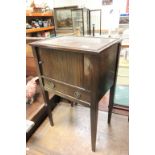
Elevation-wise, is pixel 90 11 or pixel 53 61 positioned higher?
pixel 90 11

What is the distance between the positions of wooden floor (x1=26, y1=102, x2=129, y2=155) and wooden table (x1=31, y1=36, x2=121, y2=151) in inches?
5.2

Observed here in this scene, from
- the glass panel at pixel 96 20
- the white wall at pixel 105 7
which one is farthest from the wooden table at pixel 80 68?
the glass panel at pixel 96 20

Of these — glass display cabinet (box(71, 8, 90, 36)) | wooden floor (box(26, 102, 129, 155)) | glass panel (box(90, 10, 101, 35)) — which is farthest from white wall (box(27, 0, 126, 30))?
wooden floor (box(26, 102, 129, 155))

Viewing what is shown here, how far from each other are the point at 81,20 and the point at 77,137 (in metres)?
2.83

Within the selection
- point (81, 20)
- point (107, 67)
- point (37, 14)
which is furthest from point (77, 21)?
point (107, 67)

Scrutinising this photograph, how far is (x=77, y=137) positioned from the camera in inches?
46.7

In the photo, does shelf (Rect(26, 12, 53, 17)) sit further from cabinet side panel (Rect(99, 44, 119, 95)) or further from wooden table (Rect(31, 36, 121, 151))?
cabinet side panel (Rect(99, 44, 119, 95))

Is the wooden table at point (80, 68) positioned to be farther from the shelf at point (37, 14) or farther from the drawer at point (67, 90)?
the shelf at point (37, 14)

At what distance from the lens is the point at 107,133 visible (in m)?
1.21
